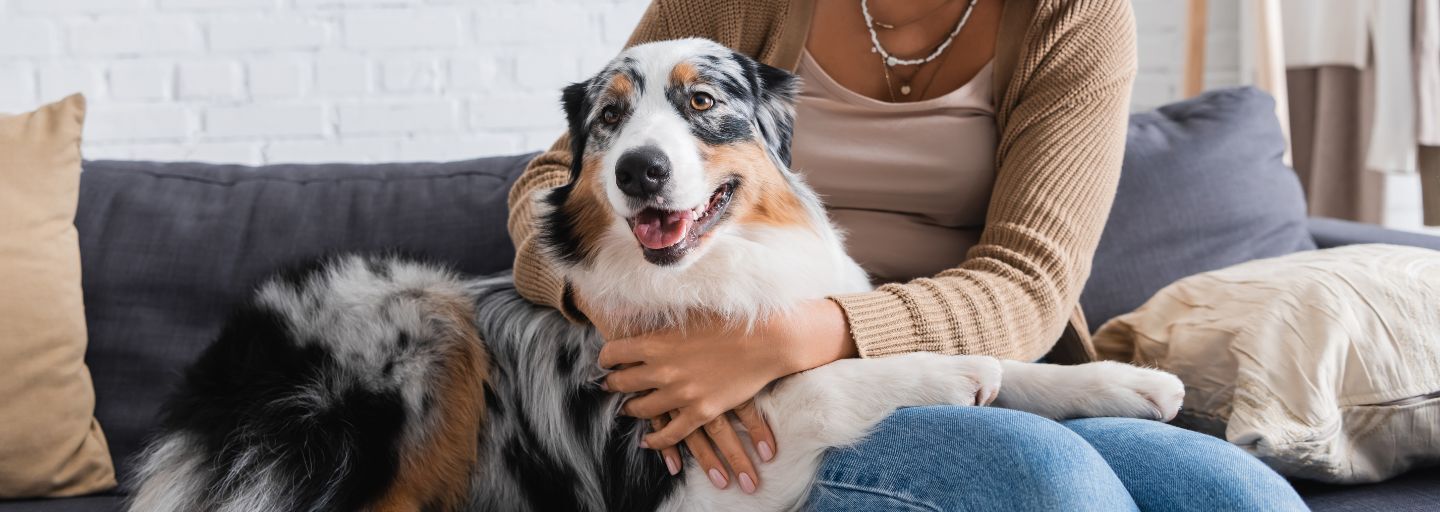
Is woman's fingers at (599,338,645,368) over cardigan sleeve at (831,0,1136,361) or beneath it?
beneath

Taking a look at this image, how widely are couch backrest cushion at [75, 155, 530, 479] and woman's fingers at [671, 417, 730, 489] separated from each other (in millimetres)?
832

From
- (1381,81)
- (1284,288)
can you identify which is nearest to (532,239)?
(1284,288)

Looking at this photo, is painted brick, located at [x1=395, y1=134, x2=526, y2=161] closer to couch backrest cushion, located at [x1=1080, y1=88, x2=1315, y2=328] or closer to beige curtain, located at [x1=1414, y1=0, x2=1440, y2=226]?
couch backrest cushion, located at [x1=1080, y1=88, x2=1315, y2=328]

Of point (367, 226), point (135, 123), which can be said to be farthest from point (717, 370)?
point (135, 123)

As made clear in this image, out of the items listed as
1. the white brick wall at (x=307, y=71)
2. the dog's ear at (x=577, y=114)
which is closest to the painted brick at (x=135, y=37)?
the white brick wall at (x=307, y=71)

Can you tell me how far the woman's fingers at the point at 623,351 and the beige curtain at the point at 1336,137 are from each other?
7.44 feet

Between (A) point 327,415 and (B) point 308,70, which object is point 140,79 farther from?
(A) point 327,415

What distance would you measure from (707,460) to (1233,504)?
0.63 metres

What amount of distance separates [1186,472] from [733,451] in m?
0.55

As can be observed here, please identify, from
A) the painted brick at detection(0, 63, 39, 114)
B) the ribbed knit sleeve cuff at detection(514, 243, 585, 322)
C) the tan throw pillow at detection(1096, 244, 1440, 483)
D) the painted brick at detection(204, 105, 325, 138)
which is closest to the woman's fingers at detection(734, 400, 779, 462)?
the ribbed knit sleeve cuff at detection(514, 243, 585, 322)

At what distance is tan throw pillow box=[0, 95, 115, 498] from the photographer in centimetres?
175

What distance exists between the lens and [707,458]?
132cm

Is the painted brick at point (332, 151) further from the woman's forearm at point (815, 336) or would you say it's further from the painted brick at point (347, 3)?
the woman's forearm at point (815, 336)

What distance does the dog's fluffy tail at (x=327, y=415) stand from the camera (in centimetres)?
143
